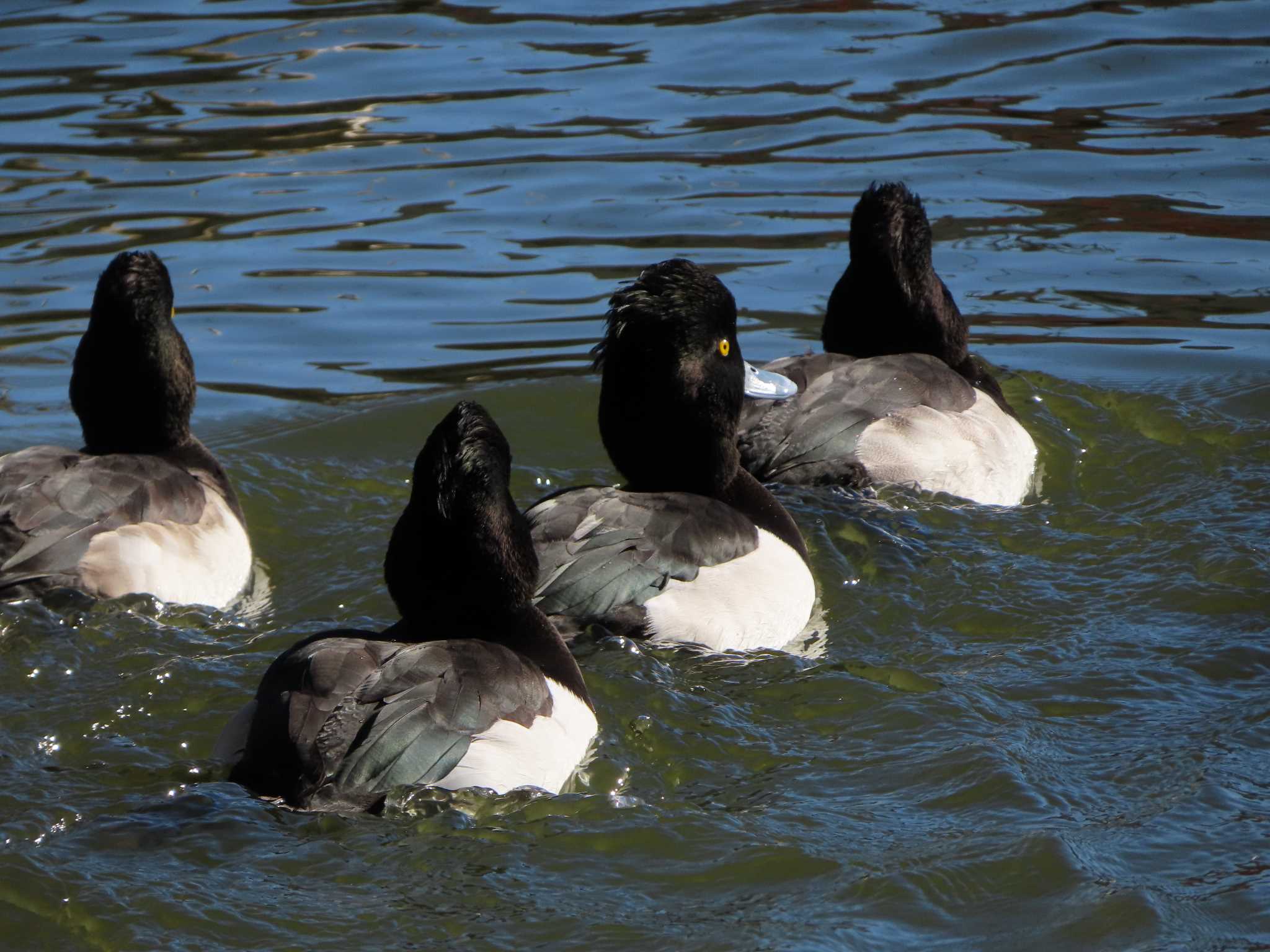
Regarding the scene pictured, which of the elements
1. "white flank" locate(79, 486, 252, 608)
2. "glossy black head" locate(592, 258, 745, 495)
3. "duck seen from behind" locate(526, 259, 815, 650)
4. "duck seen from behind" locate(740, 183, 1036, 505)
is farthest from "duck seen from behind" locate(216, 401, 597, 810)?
"duck seen from behind" locate(740, 183, 1036, 505)

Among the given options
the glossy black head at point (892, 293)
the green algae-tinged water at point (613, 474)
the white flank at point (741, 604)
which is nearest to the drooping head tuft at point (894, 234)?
the glossy black head at point (892, 293)

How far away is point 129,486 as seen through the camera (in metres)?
6.85

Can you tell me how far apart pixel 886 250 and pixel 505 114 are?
20.3 ft

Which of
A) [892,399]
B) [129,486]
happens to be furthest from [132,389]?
[892,399]

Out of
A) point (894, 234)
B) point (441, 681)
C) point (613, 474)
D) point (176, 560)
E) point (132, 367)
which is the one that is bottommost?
point (613, 474)

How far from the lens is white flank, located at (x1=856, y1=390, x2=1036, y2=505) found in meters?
7.62

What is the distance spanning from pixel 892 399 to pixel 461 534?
305 cm

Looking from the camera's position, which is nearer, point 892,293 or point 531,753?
point 531,753

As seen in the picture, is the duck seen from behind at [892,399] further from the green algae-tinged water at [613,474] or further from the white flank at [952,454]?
the green algae-tinged water at [613,474]

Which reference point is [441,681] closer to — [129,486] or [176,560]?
[176,560]

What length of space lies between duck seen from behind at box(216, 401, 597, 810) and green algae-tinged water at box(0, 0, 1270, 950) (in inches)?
4.4

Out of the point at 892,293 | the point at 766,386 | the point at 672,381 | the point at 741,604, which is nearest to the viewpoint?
the point at 741,604

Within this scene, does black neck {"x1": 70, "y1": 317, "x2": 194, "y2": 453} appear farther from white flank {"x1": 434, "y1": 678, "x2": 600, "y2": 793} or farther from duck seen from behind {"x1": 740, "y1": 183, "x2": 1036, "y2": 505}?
white flank {"x1": 434, "y1": 678, "x2": 600, "y2": 793}

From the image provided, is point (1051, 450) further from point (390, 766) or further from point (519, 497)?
point (390, 766)
